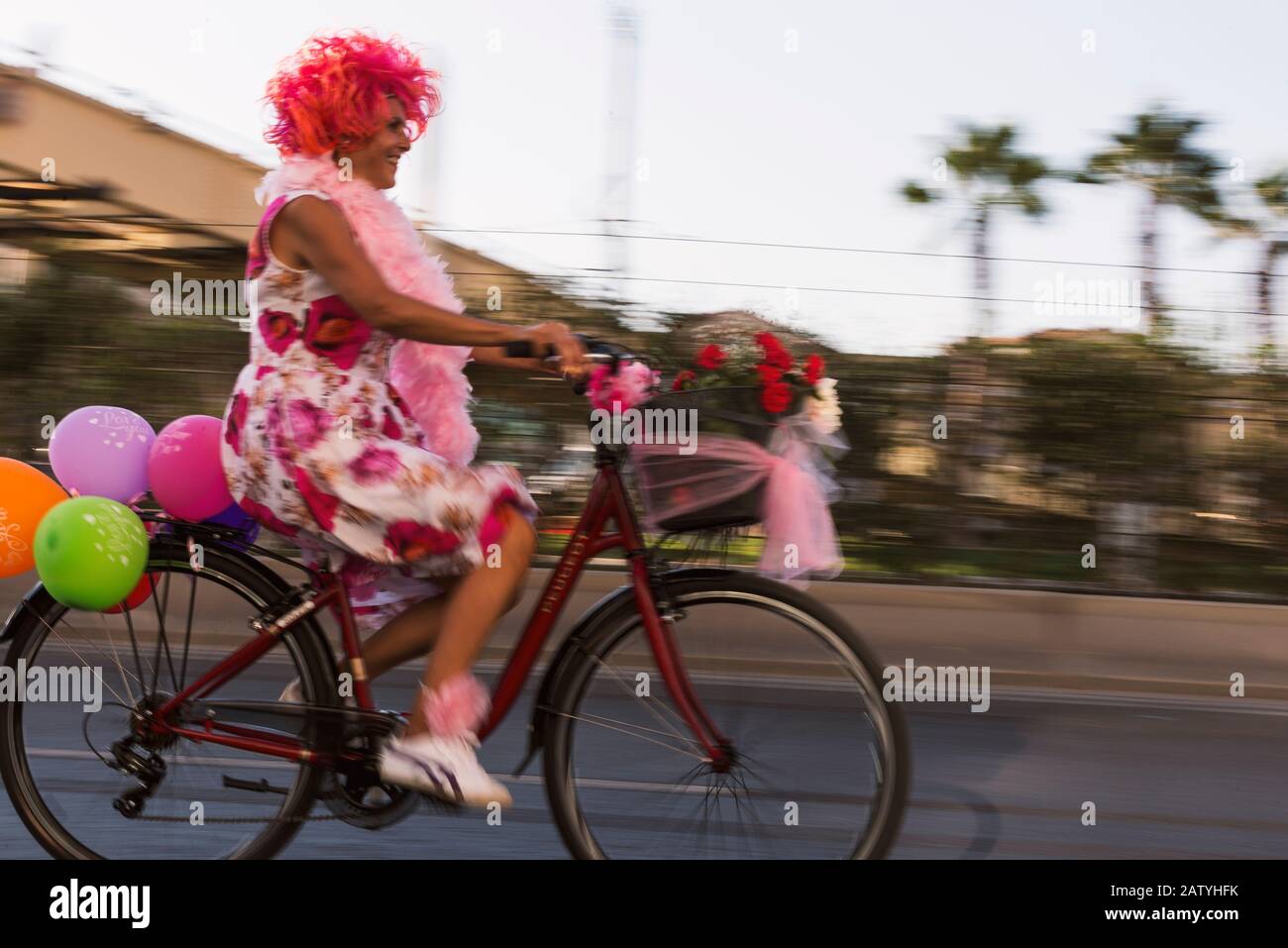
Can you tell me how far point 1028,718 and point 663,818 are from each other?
321 centimetres

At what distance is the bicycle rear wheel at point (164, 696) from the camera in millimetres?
3580

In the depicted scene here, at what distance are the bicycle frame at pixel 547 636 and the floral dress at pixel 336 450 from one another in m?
0.20

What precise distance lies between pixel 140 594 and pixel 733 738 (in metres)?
1.54

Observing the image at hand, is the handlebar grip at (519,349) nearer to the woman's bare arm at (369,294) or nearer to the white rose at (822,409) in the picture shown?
the woman's bare arm at (369,294)

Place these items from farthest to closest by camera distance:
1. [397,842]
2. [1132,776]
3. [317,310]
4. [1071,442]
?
[1071,442], [1132,776], [397,842], [317,310]

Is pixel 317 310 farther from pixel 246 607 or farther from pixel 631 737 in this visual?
pixel 631 737

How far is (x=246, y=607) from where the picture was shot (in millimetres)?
3596

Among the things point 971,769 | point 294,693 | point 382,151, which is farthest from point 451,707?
point 971,769

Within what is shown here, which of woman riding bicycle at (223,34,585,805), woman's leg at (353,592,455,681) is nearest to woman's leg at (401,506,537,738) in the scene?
woman riding bicycle at (223,34,585,805)

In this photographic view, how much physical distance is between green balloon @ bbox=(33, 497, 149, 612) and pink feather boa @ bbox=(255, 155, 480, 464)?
2.48 ft

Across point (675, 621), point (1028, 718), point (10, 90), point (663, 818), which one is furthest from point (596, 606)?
point (10, 90)

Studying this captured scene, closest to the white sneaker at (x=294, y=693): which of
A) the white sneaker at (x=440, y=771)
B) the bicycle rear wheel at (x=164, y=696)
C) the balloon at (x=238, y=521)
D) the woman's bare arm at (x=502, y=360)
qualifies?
the bicycle rear wheel at (x=164, y=696)

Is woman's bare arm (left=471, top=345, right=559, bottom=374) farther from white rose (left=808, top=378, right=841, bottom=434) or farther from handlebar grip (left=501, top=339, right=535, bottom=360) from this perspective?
white rose (left=808, top=378, right=841, bottom=434)

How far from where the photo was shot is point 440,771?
3.33 metres
